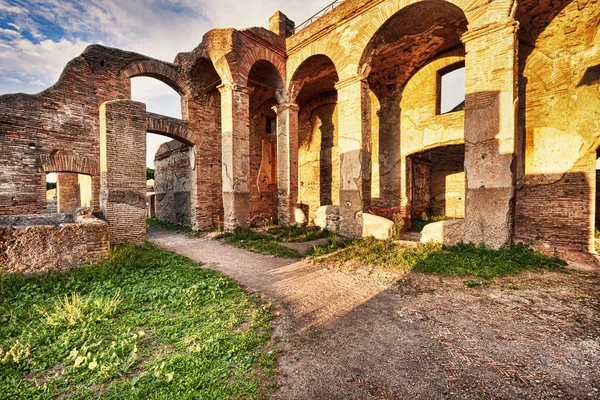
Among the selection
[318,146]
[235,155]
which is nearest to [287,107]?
[235,155]

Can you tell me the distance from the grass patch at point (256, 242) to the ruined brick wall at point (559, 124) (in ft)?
24.3

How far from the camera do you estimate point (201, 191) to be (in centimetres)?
1067

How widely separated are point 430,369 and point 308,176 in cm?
1232

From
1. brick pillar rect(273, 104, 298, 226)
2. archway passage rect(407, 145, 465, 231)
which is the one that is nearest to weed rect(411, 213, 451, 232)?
Answer: archway passage rect(407, 145, 465, 231)

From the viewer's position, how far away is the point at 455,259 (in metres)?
5.00

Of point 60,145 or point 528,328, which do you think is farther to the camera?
point 60,145

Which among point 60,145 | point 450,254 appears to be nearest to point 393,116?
point 450,254

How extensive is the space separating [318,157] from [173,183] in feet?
25.0

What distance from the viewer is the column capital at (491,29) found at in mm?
5387

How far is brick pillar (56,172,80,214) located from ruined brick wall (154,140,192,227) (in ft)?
11.4

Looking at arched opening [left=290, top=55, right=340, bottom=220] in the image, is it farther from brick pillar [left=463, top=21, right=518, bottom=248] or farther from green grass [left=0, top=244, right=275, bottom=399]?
green grass [left=0, top=244, right=275, bottom=399]

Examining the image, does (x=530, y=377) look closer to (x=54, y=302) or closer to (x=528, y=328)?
(x=528, y=328)

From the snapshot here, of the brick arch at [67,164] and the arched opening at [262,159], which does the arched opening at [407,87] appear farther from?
the brick arch at [67,164]

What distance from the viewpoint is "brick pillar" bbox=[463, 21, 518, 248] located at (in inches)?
212
